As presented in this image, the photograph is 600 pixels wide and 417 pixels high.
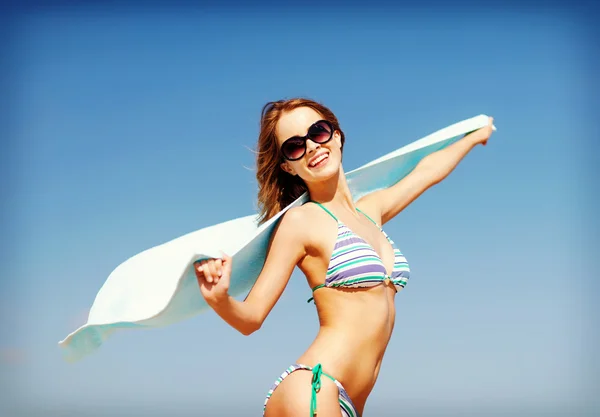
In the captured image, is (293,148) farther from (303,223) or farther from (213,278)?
(213,278)

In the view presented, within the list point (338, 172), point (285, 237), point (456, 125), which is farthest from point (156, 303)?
point (456, 125)

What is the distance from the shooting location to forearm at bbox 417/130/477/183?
214 inches

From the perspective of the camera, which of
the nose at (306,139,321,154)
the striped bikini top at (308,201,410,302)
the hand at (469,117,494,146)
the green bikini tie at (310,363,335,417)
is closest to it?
the green bikini tie at (310,363,335,417)

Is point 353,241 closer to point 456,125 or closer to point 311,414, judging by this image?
point 311,414

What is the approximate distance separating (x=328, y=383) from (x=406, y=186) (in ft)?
5.91

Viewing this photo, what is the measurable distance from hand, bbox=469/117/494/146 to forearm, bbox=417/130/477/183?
0.02 m

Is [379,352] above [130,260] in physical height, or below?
below

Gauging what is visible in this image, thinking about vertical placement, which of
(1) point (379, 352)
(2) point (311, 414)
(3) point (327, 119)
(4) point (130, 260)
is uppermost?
(3) point (327, 119)

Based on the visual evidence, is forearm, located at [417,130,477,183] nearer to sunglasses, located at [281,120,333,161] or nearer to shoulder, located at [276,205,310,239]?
sunglasses, located at [281,120,333,161]

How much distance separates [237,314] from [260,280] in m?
0.34

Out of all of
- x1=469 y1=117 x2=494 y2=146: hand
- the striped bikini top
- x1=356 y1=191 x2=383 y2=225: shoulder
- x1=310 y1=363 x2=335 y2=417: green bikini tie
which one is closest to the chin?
the striped bikini top

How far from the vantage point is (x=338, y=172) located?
15.8ft

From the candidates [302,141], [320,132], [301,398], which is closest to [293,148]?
[302,141]

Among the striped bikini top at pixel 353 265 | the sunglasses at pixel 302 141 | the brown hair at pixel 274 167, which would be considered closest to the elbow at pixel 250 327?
the striped bikini top at pixel 353 265
